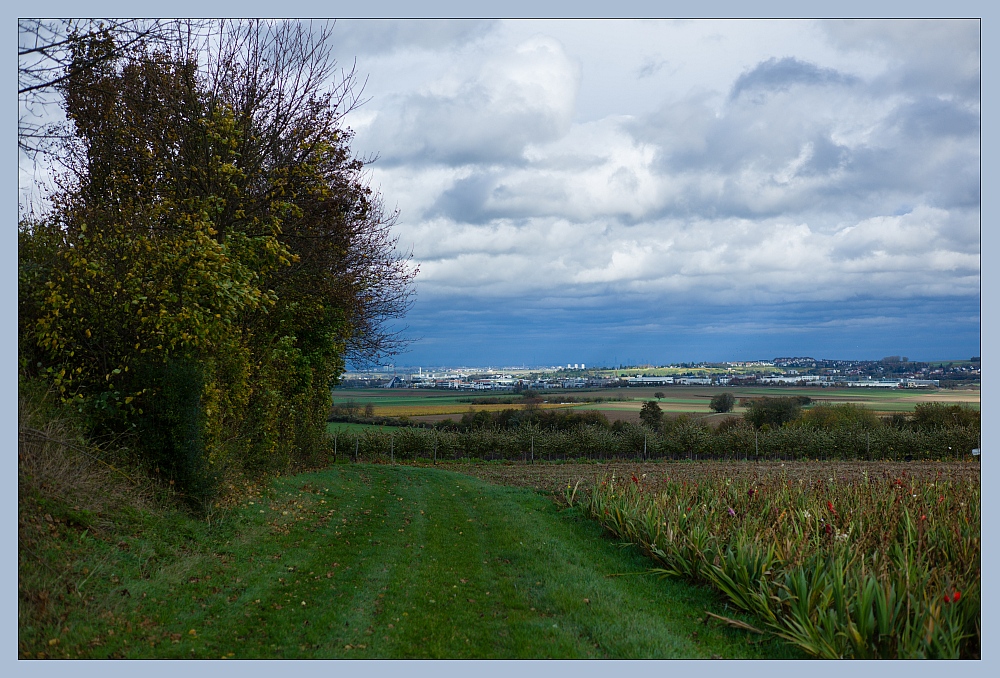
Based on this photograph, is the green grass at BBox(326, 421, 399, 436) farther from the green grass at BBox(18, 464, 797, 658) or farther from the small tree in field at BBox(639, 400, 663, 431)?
the green grass at BBox(18, 464, 797, 658)

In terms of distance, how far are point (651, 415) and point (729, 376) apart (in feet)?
41.8

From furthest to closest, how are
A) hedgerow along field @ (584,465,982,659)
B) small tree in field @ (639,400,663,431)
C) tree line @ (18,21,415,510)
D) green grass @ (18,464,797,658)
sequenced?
small tree in field @ (639,400,663,431)
tree line @ (18,21,415,510)
green grass @ (18,464,797,658)
hedgerow along field @ (584,465,982,659)

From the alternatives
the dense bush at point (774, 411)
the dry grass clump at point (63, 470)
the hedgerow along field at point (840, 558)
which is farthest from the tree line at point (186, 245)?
the dense bush at point (774, 411)

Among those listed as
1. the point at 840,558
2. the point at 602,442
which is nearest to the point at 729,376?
the point at 602,442

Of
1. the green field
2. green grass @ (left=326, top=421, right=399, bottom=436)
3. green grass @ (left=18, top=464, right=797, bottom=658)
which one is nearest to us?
green grass @ (left=18, top=464, right=797, bottom=658)

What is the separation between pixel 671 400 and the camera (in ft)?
129

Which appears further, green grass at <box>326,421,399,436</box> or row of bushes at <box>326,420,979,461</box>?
green grass at <box>326,421,399,436</box>

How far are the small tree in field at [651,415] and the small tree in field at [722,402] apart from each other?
2931 mm

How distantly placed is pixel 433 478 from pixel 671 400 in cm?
2223

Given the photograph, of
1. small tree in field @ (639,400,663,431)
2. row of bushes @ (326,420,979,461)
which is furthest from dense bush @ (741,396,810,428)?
small tree in field @ (639,400,663,431)

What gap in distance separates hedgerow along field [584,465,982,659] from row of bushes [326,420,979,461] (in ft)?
70.1

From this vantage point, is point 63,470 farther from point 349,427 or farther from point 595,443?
point 595,443

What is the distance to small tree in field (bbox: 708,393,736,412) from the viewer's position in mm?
35469

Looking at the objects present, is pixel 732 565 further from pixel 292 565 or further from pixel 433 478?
pixel 433 478
